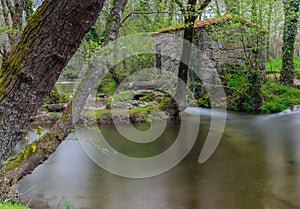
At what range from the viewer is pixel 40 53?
1.34 meters

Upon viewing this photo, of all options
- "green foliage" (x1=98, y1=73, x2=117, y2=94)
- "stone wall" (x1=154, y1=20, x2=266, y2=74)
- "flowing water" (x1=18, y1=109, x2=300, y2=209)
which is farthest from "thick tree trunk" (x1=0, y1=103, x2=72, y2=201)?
"green foliage" (x1=98, y1=73, x2=117, y2=94)

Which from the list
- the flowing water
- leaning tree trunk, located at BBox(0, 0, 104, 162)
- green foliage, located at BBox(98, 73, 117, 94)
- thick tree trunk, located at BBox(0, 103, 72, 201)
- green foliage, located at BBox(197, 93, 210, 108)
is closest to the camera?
leaning tree trunk, located at BBox(0, 0, 104, 162)

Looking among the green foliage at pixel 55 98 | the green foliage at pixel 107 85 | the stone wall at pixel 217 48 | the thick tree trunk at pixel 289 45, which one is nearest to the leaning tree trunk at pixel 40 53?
the stone wall at pixel 217 48

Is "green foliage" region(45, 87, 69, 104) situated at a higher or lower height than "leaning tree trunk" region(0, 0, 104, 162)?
lower

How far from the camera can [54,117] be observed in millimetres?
9766

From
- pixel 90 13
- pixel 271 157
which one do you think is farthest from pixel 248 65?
pixel 90 13

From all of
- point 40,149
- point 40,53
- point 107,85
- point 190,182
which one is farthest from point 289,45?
point 40,53

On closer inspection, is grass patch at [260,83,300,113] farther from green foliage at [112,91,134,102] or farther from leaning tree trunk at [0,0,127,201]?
leaning tree trunk at [0,0,127,201]

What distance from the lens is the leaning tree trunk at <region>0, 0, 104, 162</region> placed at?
1299 millimetres

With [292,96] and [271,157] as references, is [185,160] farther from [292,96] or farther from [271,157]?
[292,96]

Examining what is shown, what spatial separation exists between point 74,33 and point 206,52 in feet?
38.2

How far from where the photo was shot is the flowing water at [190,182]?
150 inches

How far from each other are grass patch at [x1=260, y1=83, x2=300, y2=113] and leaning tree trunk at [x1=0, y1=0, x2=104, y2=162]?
10.6m

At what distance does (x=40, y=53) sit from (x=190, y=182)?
145 inches
